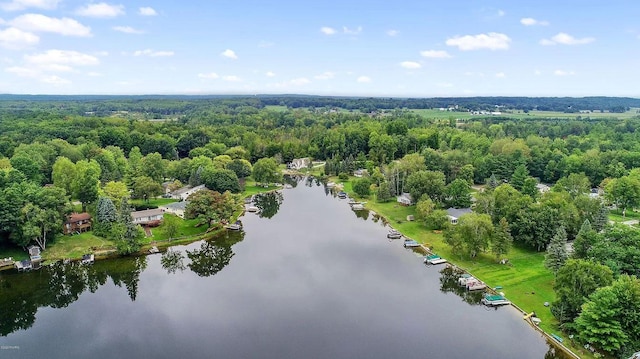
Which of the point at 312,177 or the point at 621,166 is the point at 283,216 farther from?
the point at 621,166

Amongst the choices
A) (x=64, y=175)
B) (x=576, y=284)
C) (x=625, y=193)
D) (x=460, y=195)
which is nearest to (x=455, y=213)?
(x=460, y=195)

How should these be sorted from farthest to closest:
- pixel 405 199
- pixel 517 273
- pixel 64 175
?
pixel 405 199, pixel 64 175, pixel 517 273

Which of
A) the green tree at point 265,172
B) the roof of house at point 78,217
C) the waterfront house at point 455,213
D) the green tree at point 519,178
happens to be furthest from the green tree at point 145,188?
the green tree at point 519,178

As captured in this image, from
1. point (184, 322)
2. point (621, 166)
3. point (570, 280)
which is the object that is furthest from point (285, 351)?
point (621, 166)

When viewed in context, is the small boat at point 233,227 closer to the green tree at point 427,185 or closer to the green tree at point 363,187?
the green tree at point 363,187

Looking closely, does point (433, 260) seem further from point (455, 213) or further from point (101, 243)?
point (101, 243)

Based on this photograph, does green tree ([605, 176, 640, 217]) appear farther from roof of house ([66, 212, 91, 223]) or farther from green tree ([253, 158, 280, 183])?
roof of house ([66, 212, 91, 223])

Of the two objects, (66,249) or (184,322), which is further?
(66,249)
